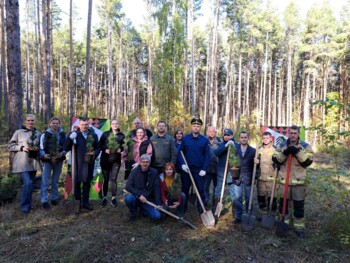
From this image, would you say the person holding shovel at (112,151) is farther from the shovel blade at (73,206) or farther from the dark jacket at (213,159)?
the dark jacket at (213,159)

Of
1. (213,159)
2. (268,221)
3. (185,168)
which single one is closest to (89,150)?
(185,168)

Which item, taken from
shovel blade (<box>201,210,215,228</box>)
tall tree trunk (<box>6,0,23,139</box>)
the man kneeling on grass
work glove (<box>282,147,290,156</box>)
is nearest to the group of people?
the man kneeling on grass

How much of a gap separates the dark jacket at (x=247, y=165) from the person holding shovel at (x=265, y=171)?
154mm

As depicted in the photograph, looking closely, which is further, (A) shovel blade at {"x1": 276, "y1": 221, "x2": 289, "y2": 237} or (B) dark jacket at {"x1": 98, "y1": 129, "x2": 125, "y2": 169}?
(B) dark jacket at {"x1": 98, "y1": 129, "x2": 125, "y2": 169}

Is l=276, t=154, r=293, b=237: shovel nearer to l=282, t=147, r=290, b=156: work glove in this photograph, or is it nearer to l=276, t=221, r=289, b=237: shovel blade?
l=276, t=221, r=289, b=237: shovel blade

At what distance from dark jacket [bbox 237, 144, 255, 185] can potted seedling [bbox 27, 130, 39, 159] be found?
4.31 m

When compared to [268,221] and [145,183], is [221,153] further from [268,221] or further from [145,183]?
[145,183]

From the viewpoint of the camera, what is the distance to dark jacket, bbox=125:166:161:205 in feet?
17.0

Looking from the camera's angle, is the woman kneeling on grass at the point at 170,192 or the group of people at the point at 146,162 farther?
the woman kneeling on grass at the point at 170,192

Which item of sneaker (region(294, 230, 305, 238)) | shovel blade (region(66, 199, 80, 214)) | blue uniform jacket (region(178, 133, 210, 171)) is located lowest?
sneaker (region(294, 230, 305, 238))

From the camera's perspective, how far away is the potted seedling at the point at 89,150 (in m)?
5.57

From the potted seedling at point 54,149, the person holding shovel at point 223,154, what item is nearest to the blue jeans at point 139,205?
the person holding shovel at point 223,154

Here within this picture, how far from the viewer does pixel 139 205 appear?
17.6 ft

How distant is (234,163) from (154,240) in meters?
2.12
